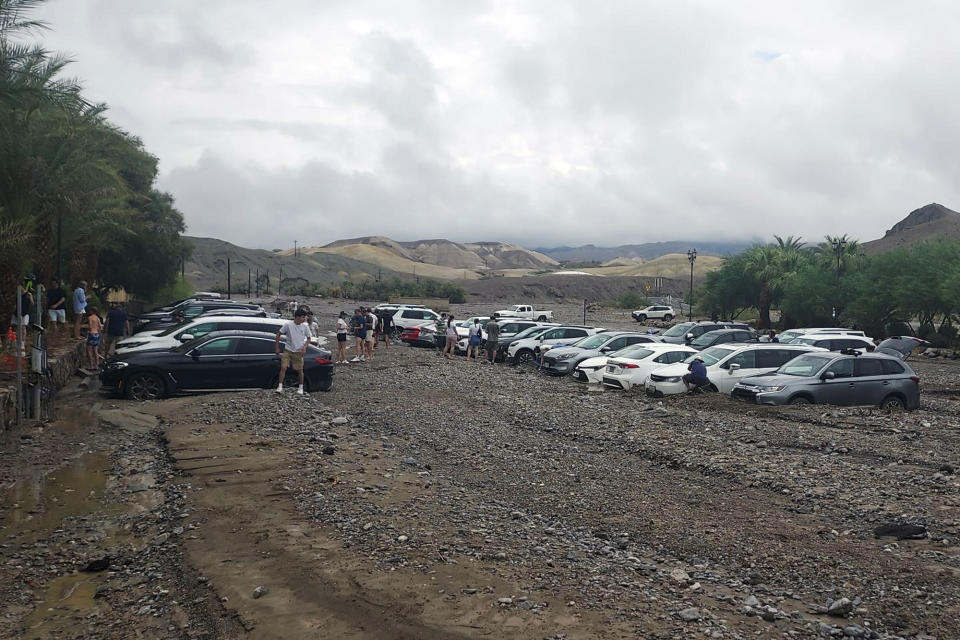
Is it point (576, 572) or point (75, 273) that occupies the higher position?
point (75, 273)

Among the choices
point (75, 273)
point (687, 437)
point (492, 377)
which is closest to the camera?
point (687, 437)

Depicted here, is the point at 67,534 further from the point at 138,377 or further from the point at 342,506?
the point at 138,377

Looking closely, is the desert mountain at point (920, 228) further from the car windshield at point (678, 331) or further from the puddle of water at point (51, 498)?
the puddle of water at point (51, 498)

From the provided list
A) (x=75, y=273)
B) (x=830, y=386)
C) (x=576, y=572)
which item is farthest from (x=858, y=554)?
(x=75, y=273)

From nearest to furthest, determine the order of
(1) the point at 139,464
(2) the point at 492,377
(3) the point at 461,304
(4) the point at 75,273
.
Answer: (1) the point at 139,464, (2) the point at 492,377, (4) the point at 75,273, (3) the point at 461,304

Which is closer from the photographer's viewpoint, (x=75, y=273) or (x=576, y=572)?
(x=576, y=572)

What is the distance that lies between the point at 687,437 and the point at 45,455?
979 centimetres

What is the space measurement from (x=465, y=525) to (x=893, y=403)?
42.6ft

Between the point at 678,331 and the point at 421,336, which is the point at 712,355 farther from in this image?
the point at 421,336

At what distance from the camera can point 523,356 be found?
29.1 m

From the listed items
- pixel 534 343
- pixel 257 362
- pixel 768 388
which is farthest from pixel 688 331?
pixel 257 362

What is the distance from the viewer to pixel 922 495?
10.1 metres

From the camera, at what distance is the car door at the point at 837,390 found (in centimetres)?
1741

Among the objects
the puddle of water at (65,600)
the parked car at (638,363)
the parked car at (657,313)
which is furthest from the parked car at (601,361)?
the parked car at (657,313)
